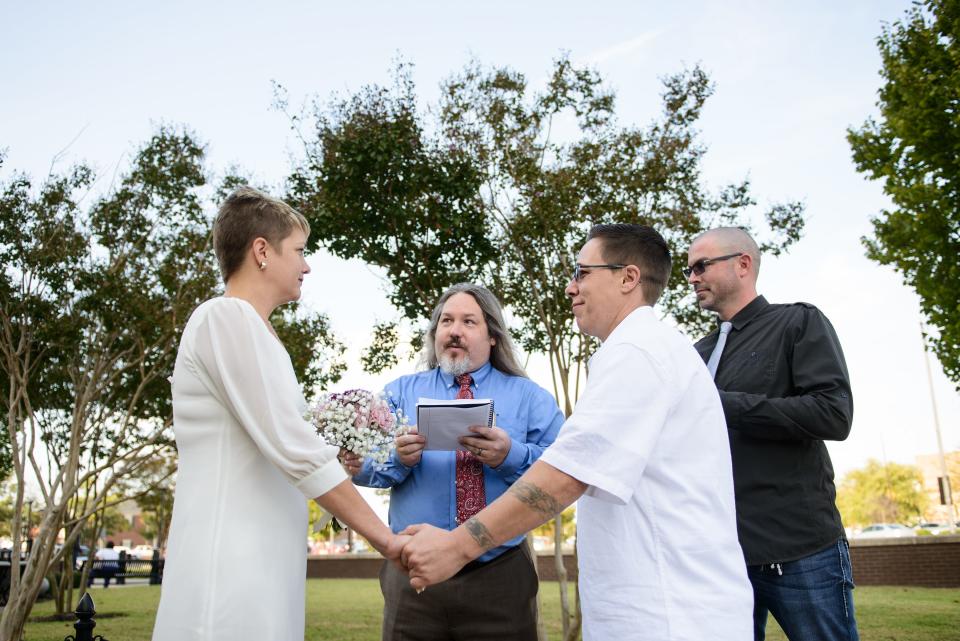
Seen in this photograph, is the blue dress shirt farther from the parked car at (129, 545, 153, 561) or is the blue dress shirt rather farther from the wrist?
the parked car at (129, 545, 153, 561)

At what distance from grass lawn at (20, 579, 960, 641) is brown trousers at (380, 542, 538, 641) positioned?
885 centimetres

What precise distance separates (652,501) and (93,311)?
559 inches

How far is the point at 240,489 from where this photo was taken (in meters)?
2.54

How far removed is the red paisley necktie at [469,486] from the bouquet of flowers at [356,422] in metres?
0.71

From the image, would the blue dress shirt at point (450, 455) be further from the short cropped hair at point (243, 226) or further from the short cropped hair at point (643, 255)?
the short cropped hair at point (643, 255)

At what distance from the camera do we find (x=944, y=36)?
14617 millimetres

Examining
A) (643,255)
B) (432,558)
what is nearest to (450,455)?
(432,558)

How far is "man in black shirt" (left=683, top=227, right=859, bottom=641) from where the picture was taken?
3.57m

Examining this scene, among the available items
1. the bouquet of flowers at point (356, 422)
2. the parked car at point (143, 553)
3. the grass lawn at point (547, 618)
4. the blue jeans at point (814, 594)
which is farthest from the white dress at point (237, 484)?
the parked car at point (143, 553)

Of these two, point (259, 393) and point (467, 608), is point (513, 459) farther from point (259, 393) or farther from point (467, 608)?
point (259, 393)

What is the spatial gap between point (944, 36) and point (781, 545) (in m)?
Result: 14.8

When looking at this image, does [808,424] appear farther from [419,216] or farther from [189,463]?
[419,216]

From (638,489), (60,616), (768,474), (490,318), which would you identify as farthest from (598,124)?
(60,616)

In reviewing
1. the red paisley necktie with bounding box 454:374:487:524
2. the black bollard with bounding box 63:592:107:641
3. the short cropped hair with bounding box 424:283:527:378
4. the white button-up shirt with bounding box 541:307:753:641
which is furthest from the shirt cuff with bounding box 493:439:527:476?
the black bollard with bounding box 63:592:107:641
